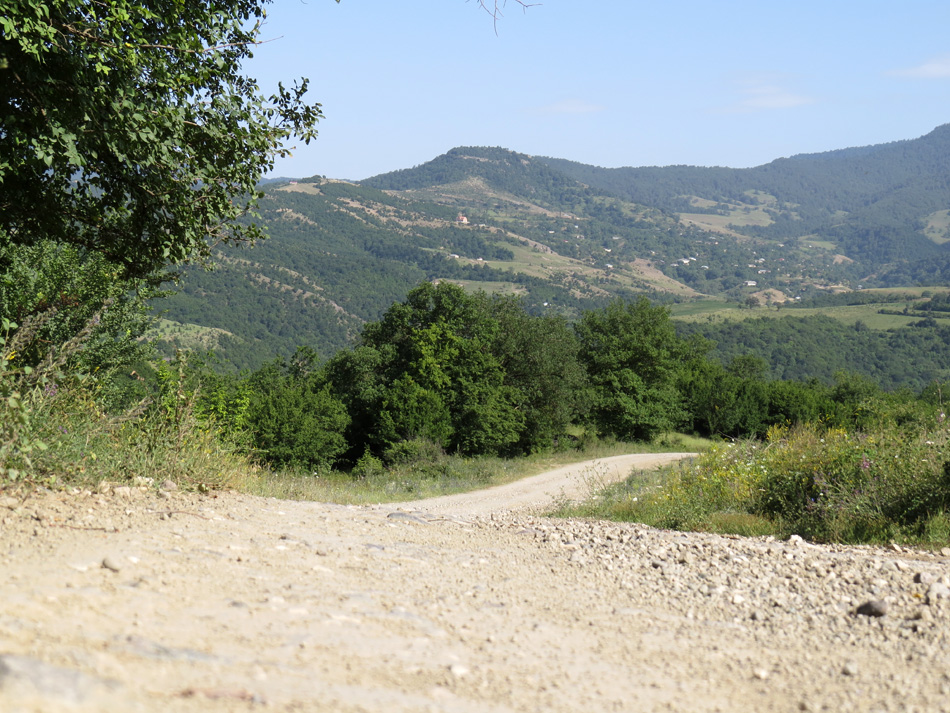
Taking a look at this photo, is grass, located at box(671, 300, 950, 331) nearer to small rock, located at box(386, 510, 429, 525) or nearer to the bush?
the bush

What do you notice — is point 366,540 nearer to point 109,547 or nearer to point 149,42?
point 109,547

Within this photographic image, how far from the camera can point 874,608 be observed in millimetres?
4113

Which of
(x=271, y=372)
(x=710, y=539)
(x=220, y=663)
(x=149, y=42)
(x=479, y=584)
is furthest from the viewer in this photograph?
(x=271, y=372)

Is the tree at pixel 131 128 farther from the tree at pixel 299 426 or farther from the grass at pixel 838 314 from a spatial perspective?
the grass at pixel 838 314

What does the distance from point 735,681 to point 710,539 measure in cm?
313

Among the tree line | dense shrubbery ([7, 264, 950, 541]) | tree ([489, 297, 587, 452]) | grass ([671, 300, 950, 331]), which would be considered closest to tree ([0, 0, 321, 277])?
dense shrubbery ([7, 264, 950, 541])

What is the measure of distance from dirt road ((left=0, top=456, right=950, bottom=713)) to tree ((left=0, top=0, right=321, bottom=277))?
3.17 meters

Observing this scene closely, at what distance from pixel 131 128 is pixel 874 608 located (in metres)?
6.65

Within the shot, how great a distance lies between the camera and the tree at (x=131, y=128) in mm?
6078

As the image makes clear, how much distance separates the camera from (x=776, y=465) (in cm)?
889

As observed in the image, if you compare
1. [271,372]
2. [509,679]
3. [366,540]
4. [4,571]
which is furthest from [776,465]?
[271,372]

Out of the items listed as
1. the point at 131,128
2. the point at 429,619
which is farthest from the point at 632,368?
the point at 429,619

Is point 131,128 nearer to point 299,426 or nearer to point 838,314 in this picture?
point 299,426

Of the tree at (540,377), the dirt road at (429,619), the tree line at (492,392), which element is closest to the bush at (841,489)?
the dirt road at (429,619)
